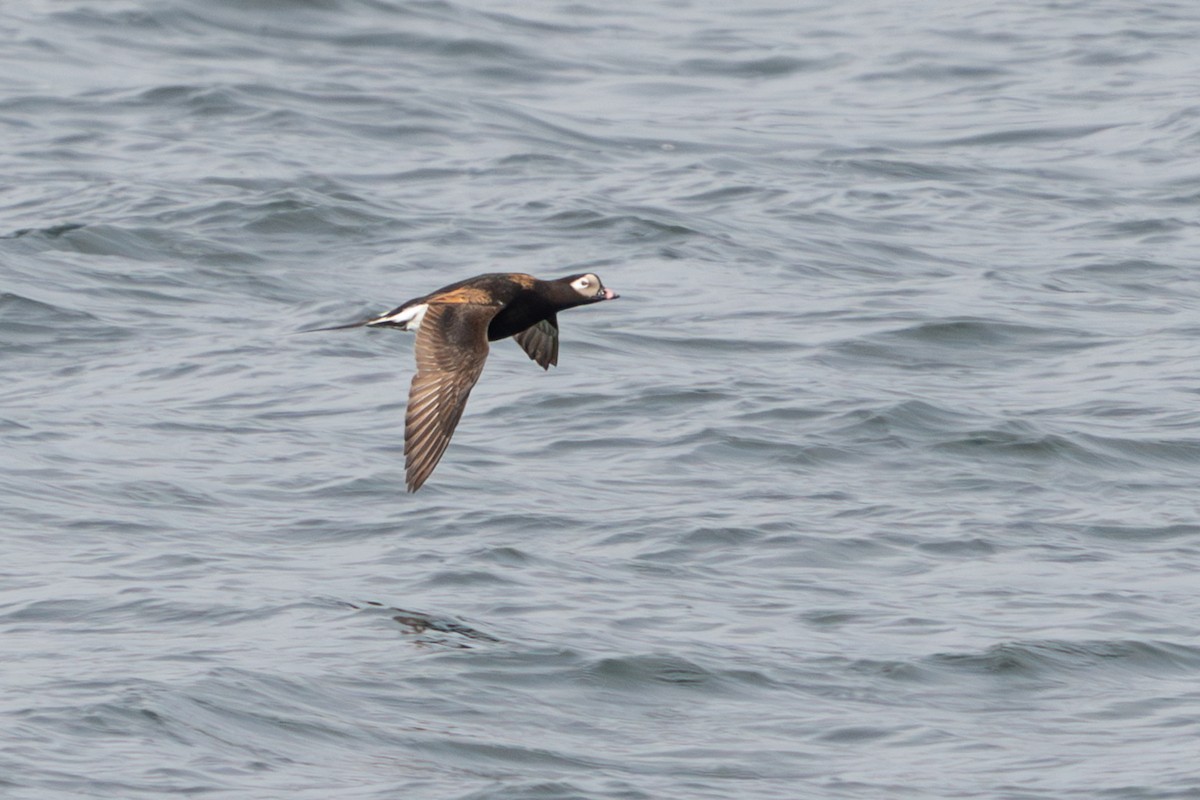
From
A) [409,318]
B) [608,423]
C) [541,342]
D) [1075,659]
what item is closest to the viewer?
[1075,659]

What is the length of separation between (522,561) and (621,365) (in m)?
3.20

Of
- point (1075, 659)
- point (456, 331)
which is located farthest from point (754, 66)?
point (1075, 659)

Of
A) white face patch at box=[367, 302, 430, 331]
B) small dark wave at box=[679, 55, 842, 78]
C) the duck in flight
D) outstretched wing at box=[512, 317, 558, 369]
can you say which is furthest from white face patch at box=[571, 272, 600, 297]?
small dark wave at box=[679, 55, 842, 78]

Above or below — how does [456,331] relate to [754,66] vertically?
above

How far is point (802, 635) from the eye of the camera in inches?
365

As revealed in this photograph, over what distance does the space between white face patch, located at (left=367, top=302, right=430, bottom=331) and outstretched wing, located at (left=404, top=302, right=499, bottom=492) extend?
1.7 inches

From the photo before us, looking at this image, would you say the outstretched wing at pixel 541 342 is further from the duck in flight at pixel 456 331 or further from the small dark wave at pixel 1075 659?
the small dark wave at pixel 1075 659

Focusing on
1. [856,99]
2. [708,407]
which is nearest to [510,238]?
[708,407]

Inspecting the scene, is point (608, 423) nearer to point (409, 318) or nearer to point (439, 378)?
point (409, 318)

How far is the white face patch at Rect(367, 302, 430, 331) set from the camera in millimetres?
9789

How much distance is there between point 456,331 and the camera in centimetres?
962

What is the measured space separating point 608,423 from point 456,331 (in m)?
2.57

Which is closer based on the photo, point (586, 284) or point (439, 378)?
point (439, 378)

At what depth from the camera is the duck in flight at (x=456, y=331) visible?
30.2ft
